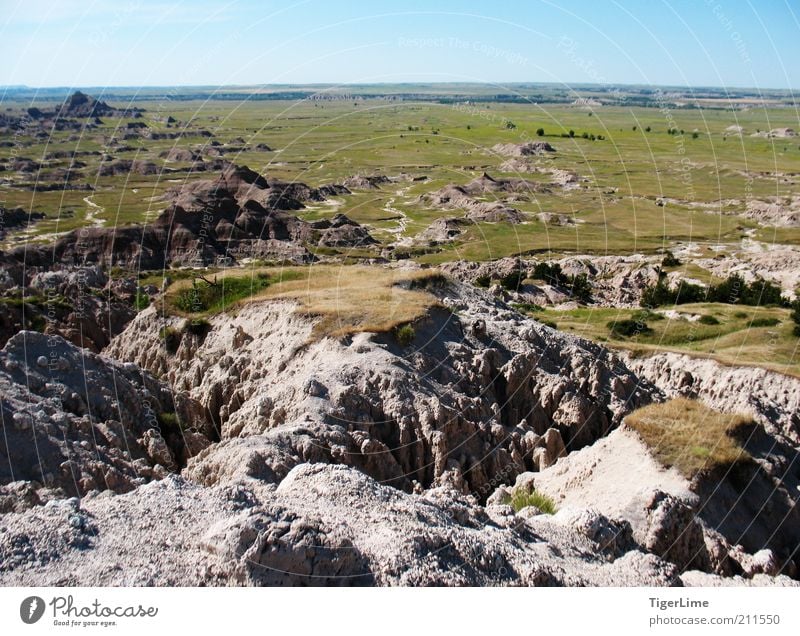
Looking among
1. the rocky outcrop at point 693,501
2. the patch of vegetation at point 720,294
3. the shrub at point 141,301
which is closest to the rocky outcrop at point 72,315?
the shrub at point 141,301

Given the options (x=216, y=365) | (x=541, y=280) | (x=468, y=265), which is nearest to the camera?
(x=216, y=365)

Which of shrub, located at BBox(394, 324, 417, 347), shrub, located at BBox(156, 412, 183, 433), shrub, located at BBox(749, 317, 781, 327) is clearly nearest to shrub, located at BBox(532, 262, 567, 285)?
shrub, located at BBox(749, 317, 781, 327)

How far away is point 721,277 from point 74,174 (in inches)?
5402

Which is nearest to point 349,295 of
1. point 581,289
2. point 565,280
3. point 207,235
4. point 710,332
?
point 710,332

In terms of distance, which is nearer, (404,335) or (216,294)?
(404,335)

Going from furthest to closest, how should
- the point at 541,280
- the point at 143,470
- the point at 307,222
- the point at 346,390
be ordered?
the point at 307,222 < the point at 541,280 < the point at 346,390 < the point at 143,470

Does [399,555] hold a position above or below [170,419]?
above

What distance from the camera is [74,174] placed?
532 feet

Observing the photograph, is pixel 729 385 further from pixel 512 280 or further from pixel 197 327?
pixel 512 280

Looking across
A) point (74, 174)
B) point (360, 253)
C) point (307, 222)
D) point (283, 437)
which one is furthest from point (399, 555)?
point (74, 174)

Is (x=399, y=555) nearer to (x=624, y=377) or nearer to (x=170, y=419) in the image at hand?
(x=170, y=419)
